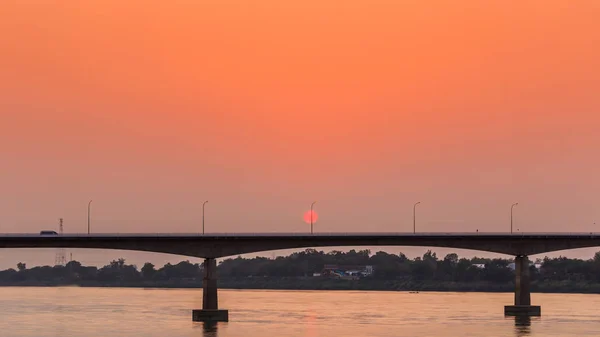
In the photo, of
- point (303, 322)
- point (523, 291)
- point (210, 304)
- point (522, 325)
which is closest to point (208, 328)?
point (210, 304)

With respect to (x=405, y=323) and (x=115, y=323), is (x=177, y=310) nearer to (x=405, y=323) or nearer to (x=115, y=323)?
(x=115, y=323)

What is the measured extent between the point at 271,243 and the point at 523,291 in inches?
1388

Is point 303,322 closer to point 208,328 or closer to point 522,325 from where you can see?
point 208,328

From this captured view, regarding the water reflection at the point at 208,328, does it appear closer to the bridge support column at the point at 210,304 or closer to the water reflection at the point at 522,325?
the bridge support column at the point at 210,304

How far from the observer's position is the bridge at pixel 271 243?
124000 millimetres

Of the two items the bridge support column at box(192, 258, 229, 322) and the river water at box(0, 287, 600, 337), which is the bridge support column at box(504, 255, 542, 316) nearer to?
the river water at box(0, 287, 600, 337)

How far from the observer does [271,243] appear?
431 ft

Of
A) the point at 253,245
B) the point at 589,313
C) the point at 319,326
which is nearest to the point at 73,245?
the point at 253,245

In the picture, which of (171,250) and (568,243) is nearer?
(171,250)

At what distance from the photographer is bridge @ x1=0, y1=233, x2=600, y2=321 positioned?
124 m

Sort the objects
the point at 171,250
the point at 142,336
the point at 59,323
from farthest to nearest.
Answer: the point at 59,323
the point at 171,250
the point at 142,336

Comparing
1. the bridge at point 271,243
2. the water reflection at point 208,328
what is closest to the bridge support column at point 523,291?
the bridge at point 271,243

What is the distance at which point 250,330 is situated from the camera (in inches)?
4685

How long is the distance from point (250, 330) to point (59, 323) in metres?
29.6
